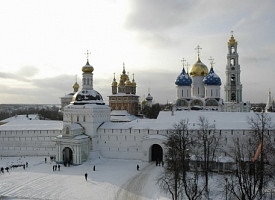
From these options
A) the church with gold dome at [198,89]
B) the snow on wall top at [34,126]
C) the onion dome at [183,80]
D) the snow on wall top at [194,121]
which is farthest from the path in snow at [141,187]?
the onion dome at [183,80]

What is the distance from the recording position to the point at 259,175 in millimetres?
13469

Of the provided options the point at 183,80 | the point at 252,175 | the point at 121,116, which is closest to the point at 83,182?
the point at 252,175

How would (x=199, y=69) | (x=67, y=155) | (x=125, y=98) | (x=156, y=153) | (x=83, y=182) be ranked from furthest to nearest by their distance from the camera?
(x=125, y=98)
(x=199, y=69)
(x=156, y=153)
(x=67, y=155)
(x=83, y=182)

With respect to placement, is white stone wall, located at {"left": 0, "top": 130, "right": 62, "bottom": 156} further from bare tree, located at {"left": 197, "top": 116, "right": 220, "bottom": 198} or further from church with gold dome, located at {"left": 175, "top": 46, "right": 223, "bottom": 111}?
church with gold dome, located at {"left": 175, "top": 46, "right": 223, "bottom": 111}

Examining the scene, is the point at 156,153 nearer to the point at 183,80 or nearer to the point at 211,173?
the point at 211,173

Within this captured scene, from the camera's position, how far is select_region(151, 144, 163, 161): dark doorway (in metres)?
23.1

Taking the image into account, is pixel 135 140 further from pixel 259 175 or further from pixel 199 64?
pixel 199 64

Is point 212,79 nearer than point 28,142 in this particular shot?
No

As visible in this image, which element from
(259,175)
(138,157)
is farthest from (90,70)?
(259,175)

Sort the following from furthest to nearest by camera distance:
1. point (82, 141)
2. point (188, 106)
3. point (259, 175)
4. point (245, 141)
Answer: point (188, 106) < point (82, 141) < point (245, 141) < point (259, 175)

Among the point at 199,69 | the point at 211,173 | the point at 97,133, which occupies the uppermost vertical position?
the point at 199,69

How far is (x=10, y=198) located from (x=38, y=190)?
1.50 metres

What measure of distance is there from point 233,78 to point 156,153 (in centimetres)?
1456

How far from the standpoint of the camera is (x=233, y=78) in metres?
32.7
